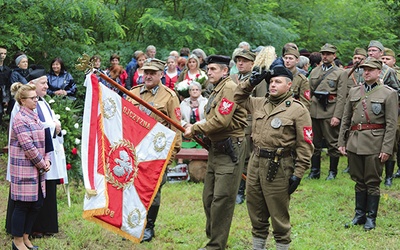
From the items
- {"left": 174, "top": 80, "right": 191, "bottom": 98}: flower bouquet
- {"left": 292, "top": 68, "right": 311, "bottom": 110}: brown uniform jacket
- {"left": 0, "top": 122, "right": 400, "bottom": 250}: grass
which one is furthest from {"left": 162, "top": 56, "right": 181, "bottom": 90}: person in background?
{"left": 292, "top": 68, "right": 311, "bottom": 110}: brown uniform jacket

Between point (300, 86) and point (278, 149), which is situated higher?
point (300, 86)

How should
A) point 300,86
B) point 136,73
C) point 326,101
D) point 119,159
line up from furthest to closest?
point 136,73
point 326,101
point 300,86
point 119,159

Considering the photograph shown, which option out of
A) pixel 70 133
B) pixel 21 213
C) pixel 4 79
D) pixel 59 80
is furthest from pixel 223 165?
pixel 4 79

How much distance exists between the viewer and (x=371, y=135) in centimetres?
720

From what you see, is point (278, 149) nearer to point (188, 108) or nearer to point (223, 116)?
point (223, 116)

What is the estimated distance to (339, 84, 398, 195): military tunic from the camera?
23.4 ft

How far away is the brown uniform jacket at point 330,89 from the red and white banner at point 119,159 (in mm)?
4274

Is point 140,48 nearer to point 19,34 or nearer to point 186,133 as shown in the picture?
point 19,34

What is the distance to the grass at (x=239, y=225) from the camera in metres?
6.74

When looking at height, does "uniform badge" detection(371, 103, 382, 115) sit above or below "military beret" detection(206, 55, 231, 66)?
below

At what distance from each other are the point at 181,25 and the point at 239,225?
7.44 m

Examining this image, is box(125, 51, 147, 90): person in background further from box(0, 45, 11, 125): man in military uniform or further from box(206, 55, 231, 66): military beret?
box(206, 55, 231, 66): military beret

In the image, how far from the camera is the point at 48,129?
6.44 m

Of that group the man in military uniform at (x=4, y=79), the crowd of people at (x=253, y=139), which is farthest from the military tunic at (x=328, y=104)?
the man in military uniform at (x=4, y=79)
